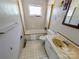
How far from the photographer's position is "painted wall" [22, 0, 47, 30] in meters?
3.16

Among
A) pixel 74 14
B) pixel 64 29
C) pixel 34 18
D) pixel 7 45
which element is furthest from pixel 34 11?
pixel 7 45

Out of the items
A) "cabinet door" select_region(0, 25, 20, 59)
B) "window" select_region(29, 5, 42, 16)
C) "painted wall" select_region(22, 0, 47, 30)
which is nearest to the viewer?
"cabinet door" select_region(0, 25, 20, 59)

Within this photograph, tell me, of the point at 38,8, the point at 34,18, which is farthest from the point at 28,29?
the point at 38,8

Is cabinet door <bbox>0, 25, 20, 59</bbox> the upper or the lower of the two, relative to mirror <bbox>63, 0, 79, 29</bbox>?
lower

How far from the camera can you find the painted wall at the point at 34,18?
316 centimetres

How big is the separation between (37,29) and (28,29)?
532mm

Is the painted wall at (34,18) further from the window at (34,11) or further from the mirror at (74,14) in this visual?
the mirror at (74,14)

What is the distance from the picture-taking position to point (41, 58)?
2.14 metres

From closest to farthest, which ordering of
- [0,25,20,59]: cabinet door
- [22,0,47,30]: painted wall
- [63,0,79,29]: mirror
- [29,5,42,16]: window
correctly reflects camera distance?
1. [0,25,20,59]: cabinet door
2. [63,0,79,29]: mirror
3. [22,0,47,30]: painted wall
4. [29,5,42,16]: window

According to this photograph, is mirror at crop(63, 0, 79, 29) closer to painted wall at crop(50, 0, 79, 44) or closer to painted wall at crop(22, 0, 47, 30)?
painted wall at crop(50, 0, 79, 44)

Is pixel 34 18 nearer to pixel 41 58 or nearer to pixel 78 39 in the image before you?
pixel 41 58

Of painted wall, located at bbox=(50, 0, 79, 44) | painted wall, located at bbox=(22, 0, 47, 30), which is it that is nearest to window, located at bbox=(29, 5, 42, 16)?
painted wall, located at bbox=(22, 0, 47, 30)

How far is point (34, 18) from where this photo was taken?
3.66 m

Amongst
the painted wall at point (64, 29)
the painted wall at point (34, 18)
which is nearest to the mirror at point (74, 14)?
the painted wall at point (64, 29)
